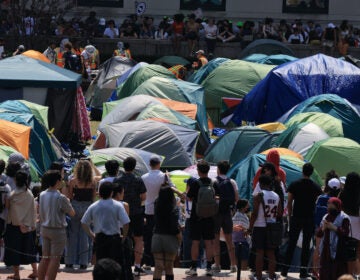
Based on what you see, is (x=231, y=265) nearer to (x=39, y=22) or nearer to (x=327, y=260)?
(x=327, y=260)

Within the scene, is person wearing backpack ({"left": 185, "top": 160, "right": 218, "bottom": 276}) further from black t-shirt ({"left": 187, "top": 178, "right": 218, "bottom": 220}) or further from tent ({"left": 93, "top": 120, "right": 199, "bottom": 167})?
tent ({"left": 93, "top": 120, "right": 199, "bottom": 167})

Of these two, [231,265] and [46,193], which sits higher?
[46,193]

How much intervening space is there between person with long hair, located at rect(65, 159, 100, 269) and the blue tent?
15232 millimetres

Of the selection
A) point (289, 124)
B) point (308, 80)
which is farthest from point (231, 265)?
point (308, 80)

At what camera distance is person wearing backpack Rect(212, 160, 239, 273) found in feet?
49.7

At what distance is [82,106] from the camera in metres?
28.1

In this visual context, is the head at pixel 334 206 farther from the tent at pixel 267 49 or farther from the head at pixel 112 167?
the tent at pixel 267 49

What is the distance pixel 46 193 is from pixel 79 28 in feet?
94.0

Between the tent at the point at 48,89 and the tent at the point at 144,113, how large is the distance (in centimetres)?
135

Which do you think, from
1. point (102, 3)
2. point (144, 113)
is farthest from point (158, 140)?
point (102, 3)

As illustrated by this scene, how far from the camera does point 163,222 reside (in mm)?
13609

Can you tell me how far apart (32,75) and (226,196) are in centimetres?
1249

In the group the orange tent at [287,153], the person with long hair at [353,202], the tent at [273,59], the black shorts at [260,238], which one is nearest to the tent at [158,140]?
the orange tent at [287,153]

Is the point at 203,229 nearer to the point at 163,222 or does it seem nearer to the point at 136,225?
the point at 136,225
